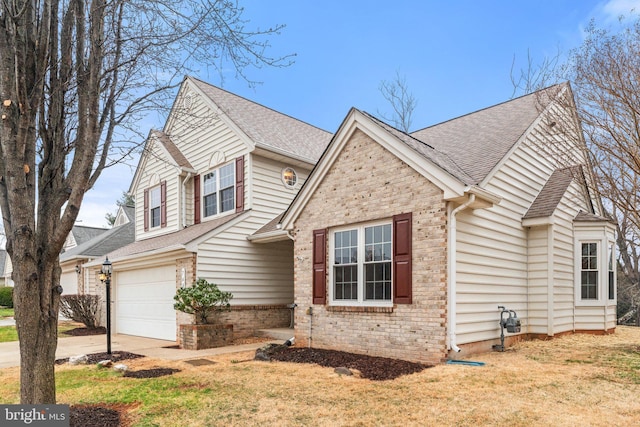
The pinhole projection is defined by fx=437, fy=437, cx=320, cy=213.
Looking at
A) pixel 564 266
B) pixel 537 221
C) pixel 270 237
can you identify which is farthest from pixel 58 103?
pixel 564 266

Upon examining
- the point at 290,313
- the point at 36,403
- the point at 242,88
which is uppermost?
the point at 242,88

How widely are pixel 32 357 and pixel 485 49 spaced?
18.3 metres

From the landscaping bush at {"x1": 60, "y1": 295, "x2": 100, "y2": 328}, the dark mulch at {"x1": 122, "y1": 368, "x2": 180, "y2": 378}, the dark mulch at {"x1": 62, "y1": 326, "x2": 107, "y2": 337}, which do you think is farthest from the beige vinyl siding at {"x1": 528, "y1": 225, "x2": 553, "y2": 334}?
the landscaping bush at {"x1": 60, "y1": 295, "x2": 100, "y2": 328}

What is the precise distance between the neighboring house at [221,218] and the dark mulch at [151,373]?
3853mm

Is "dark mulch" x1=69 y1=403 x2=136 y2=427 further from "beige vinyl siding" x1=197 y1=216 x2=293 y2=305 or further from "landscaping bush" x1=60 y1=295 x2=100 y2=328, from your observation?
"landscaping bush" x1=60 y1=295 x2=100 y2=328

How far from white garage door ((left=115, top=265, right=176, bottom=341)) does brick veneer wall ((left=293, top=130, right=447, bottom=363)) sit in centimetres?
469

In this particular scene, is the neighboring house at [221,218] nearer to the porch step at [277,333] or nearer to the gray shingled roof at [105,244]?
the porch step at [277,333]

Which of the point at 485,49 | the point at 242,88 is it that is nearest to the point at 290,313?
the point at 242,88

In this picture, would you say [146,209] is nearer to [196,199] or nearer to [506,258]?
[196,199]

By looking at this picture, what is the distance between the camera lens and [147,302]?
1403 cm

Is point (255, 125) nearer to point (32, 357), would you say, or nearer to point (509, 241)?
point (509, 241)

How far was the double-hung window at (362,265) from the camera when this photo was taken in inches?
343

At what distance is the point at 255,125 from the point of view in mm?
14281

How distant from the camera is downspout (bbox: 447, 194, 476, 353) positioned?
7520 millimetres
